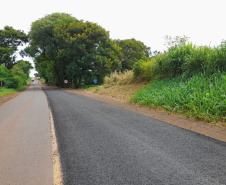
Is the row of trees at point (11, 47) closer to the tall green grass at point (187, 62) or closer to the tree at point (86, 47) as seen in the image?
the tree at point (86, 47)

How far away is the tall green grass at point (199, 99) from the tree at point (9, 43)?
33884 mm

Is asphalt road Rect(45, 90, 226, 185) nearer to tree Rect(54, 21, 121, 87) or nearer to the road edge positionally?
the road edge

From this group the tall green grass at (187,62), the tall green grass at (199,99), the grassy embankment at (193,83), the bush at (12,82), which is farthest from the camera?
the bush at (12,82)

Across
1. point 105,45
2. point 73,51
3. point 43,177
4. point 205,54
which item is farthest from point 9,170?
point 105,45

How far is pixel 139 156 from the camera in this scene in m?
2.71

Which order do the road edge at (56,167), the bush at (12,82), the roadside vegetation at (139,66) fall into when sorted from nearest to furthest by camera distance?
the road edge at (56,167), the roadside vegetation at (139,66), the bush at (12,82)

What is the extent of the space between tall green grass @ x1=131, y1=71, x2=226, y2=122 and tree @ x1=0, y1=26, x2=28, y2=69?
111ft

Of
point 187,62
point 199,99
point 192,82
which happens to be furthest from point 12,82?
point 199,99

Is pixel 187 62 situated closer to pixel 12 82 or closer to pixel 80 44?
pixel 80 44

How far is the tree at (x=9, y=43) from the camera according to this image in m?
31.7

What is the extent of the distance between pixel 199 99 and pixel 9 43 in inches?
1525

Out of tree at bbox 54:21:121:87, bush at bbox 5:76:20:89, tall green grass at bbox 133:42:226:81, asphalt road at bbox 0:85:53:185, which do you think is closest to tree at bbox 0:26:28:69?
bush at bbox 5:76:20:89

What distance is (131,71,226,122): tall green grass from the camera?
499cm

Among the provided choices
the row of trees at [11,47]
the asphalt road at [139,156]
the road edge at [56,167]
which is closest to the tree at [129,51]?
the row of trees at [11,47]
